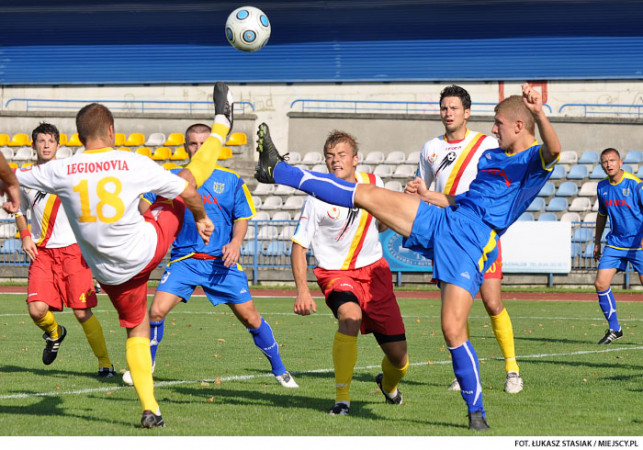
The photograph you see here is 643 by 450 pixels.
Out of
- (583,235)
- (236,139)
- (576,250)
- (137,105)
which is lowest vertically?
(576,250)

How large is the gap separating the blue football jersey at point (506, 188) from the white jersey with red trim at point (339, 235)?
922 mm

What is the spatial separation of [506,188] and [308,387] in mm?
2612

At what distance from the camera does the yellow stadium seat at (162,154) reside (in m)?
26.5

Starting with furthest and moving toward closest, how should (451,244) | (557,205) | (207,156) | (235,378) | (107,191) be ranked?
(557,205), (235,378), (207,156), (451,244), (107,191)

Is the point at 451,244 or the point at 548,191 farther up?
the point at 451,244

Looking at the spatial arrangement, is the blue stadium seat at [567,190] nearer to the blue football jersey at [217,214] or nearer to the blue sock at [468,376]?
the blue football jersey at [217,214]

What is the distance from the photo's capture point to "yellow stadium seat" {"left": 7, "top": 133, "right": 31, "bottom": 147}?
92.1 feet

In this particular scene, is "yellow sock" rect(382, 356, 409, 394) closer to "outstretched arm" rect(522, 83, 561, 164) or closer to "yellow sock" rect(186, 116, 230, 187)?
"outstretched arm" rect(522, 83, 561, 164)

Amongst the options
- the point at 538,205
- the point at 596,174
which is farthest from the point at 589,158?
the point at 538,205

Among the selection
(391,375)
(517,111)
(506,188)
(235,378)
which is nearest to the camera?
(506,188)

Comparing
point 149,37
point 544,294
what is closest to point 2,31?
point 149,37

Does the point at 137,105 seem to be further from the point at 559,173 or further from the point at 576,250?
the point at 576,250

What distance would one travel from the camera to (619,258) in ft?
39.2

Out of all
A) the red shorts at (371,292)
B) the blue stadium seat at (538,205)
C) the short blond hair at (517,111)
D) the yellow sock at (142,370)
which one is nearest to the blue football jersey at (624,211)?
the short blond hair at (517,111)
